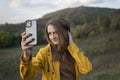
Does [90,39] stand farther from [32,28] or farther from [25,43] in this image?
[25,43]

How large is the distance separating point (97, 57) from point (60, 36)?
4.02 meters

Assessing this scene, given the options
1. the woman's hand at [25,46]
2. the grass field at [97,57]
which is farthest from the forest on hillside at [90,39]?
the woman's hand at [25,46]

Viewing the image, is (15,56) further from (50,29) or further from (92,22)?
(50,29)

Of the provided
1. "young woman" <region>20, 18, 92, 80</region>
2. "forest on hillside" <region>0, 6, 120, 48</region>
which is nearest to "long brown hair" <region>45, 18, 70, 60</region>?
"young woman" <region>20, 18, 92, 80</region>

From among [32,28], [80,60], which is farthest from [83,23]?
[32,28]

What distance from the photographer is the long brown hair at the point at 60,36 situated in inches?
84.8

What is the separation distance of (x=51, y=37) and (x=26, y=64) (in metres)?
0.26

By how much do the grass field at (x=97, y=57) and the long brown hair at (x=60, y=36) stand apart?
10.2 feet

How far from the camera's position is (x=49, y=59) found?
216cm

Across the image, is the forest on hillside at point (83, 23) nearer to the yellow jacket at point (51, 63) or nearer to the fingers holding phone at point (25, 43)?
the yellow jacket at point (51, 63)

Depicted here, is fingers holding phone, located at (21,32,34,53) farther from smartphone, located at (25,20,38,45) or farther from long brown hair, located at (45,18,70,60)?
long brown hair, located at (45,18,70,60)

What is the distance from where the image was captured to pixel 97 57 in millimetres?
6109

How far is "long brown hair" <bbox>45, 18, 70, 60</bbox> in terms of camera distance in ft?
7.07

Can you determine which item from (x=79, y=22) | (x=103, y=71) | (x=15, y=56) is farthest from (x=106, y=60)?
(x=15, y=56)
